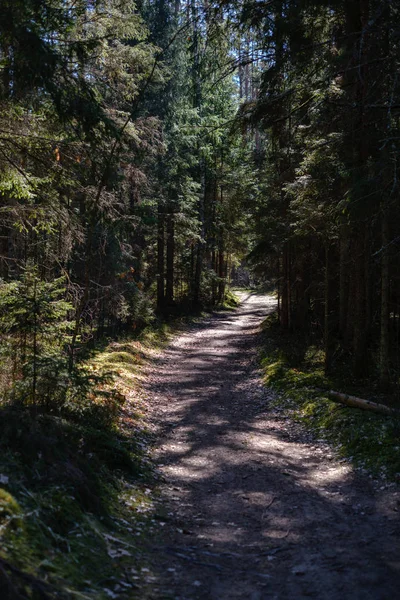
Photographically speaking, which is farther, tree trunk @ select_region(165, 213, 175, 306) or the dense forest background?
tree trunk @ select_region(165, 213, 175, 306)

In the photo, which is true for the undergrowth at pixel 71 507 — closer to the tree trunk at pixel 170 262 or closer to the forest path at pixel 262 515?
the forest path at pixel 262 515

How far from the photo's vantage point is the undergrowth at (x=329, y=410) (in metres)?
7.47

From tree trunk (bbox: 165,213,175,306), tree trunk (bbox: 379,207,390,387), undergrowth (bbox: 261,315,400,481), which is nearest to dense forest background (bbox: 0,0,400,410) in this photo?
tree trunk (bbox: 379,207,390,387)

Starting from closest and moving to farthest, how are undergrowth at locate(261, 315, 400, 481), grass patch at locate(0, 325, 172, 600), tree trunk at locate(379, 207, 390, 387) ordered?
grass patch at locate(0, 325, 172, 600), undergrowth at locate(261, 315, 400, 481), tree trunk at locate(379, 207, 390, 387)

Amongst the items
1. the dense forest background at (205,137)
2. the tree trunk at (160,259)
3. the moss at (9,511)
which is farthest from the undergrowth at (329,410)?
the tree trunk at (160,259)

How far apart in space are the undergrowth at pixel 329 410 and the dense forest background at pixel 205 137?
0.80m

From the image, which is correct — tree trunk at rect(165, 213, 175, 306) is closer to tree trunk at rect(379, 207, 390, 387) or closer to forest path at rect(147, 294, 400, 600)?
forest path at rect(147, 294, 400, 600)

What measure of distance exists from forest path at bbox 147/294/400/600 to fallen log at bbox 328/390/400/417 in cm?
115

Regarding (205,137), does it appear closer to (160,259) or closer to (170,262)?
(160,259)

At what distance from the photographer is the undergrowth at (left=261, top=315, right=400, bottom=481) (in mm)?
7474

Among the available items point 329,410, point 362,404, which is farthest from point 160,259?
point 362,404

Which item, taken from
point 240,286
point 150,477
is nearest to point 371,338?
point 150,477

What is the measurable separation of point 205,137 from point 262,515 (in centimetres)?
1063

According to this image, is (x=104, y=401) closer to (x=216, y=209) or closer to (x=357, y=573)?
(x=357, y=573)
